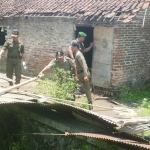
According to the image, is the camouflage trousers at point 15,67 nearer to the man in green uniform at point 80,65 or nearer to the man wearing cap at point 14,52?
the man wearing cap at point 14,52

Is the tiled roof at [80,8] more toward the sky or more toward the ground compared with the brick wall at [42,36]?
more toward the sky

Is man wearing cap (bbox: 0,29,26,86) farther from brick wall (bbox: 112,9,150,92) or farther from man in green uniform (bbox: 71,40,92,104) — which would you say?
brick wall (bbox: 112,9,150,92)

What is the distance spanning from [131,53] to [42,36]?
3.98m

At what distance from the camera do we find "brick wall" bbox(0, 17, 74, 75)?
10296mm

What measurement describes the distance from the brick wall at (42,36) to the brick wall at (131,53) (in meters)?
2.12

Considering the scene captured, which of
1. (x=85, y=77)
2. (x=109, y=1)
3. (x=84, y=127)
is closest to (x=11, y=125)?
(x=84, y=127)

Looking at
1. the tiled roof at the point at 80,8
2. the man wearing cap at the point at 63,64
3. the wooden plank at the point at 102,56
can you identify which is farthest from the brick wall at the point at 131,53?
the man wearing cap at the point at 63,64

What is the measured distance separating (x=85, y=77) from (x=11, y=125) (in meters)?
2.50

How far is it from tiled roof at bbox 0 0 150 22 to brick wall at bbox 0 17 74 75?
0.98 feet

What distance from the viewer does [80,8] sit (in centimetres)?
970

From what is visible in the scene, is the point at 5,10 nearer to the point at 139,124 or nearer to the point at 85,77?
the point at 85,77

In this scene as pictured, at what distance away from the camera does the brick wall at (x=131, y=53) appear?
28.6 feet

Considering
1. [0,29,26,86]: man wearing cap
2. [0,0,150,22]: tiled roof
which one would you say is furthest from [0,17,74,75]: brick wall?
[0,29,26,86]: man wearing cap

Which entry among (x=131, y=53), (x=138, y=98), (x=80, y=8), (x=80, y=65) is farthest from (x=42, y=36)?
(x=138, y=98)
